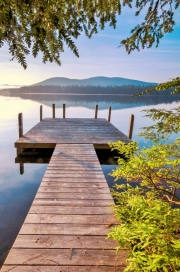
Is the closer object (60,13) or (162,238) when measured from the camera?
(162,238)

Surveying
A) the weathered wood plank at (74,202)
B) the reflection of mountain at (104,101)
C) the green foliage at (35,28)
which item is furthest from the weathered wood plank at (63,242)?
the reflection of mountain at (104,101)

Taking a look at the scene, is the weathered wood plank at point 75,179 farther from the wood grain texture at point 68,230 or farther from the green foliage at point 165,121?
the green foliage at point 165,121

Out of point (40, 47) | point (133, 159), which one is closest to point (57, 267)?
point (133, 159)

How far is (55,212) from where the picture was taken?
9.58ft

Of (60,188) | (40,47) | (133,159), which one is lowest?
(60,188)

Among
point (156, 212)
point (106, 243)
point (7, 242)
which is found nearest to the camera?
point (156, 212)

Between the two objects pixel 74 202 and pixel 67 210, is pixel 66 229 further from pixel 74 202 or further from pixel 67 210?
pixel 74 202

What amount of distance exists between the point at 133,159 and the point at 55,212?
2.03 metres

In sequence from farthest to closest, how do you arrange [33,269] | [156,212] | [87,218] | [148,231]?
[87,218] → [33,269] → [156,212] → [148,231]

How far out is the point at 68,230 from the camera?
249 cm

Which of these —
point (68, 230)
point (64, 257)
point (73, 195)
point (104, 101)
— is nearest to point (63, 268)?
point (64, 257)

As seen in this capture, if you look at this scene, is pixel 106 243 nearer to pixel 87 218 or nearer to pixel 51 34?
pixel 87 218

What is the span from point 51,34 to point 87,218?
271 centimetres

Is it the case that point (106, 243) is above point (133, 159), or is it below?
below
